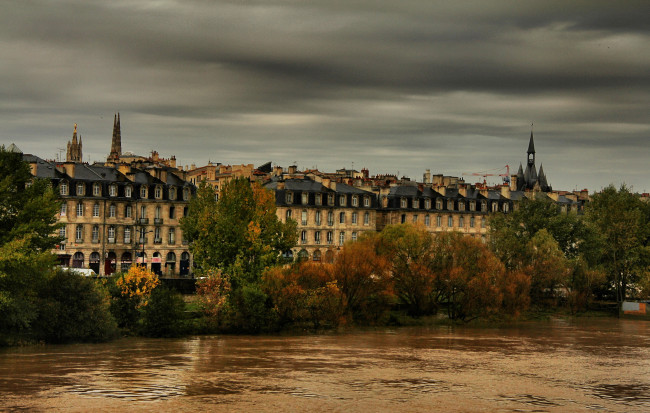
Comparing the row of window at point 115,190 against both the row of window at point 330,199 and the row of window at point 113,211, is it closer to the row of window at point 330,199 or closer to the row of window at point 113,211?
the row of window at point 113,211

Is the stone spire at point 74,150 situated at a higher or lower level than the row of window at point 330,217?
higher

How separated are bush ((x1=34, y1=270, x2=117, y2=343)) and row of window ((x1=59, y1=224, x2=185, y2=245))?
2942cm

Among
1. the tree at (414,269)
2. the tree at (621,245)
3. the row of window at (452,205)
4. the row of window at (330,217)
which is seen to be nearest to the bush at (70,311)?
the tree at (414,269)

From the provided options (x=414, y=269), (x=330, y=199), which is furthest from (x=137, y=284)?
(x=330, y=199)

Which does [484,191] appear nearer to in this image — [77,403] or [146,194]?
[146,194]

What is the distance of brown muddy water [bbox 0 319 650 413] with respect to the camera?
1480 inches

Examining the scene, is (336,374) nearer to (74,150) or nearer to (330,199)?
(330,199)

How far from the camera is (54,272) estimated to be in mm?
54469

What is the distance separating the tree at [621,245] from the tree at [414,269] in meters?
Result: 20.4

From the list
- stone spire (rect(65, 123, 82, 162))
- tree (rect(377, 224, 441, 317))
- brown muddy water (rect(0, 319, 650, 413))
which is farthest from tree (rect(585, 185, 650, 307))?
stone spire (rect(65, 123, 82, 162))

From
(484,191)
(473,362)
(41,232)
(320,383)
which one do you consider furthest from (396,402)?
(484,191)

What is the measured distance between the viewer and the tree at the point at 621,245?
84.4 metres

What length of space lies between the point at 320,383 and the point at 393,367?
6.91 m

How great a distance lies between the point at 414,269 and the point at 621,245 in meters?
25.0
